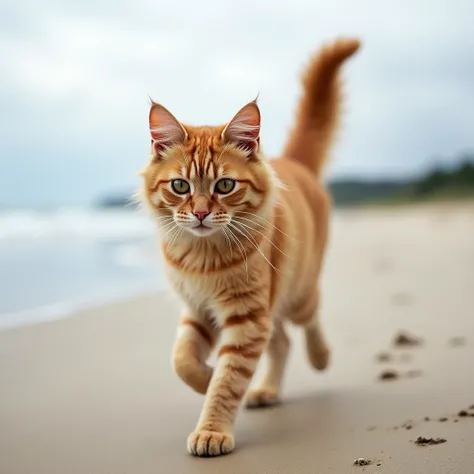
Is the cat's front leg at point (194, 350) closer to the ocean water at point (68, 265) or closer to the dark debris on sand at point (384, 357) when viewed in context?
the ocean water at point (68, 265)

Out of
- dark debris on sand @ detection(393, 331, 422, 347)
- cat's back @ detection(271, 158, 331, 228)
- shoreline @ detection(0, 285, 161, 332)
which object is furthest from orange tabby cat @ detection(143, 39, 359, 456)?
shoreline @ detection(0, 285, 161, 332)

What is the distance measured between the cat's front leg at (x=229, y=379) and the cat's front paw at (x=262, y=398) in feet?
1.93

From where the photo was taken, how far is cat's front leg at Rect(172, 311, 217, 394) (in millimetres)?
2758

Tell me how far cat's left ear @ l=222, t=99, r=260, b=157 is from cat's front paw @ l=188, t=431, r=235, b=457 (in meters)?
0.98

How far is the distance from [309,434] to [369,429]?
0.69ft

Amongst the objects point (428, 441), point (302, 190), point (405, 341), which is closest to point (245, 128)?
point (302, 190)

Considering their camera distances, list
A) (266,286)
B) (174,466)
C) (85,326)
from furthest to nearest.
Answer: (85,326) < (266,286) < (174,466)

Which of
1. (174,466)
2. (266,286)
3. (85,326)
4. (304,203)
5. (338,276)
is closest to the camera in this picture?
(174,466)

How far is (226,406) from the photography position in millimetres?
2625

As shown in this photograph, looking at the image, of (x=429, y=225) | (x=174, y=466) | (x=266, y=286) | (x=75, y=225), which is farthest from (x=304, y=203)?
(x=75, y=225)

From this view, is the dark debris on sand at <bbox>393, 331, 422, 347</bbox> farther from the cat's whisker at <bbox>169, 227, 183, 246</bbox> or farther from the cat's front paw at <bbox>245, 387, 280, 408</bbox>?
the cat's whisker at <bbox>169, 227, 183, 246</bbox>

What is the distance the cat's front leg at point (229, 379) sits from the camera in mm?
2520

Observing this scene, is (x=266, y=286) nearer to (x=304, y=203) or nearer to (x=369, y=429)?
(x=369, y=429)

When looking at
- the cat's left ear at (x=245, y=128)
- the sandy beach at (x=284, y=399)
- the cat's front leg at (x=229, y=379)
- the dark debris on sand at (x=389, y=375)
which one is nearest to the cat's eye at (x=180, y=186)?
the cat's left ear at (x=245, y=128)
